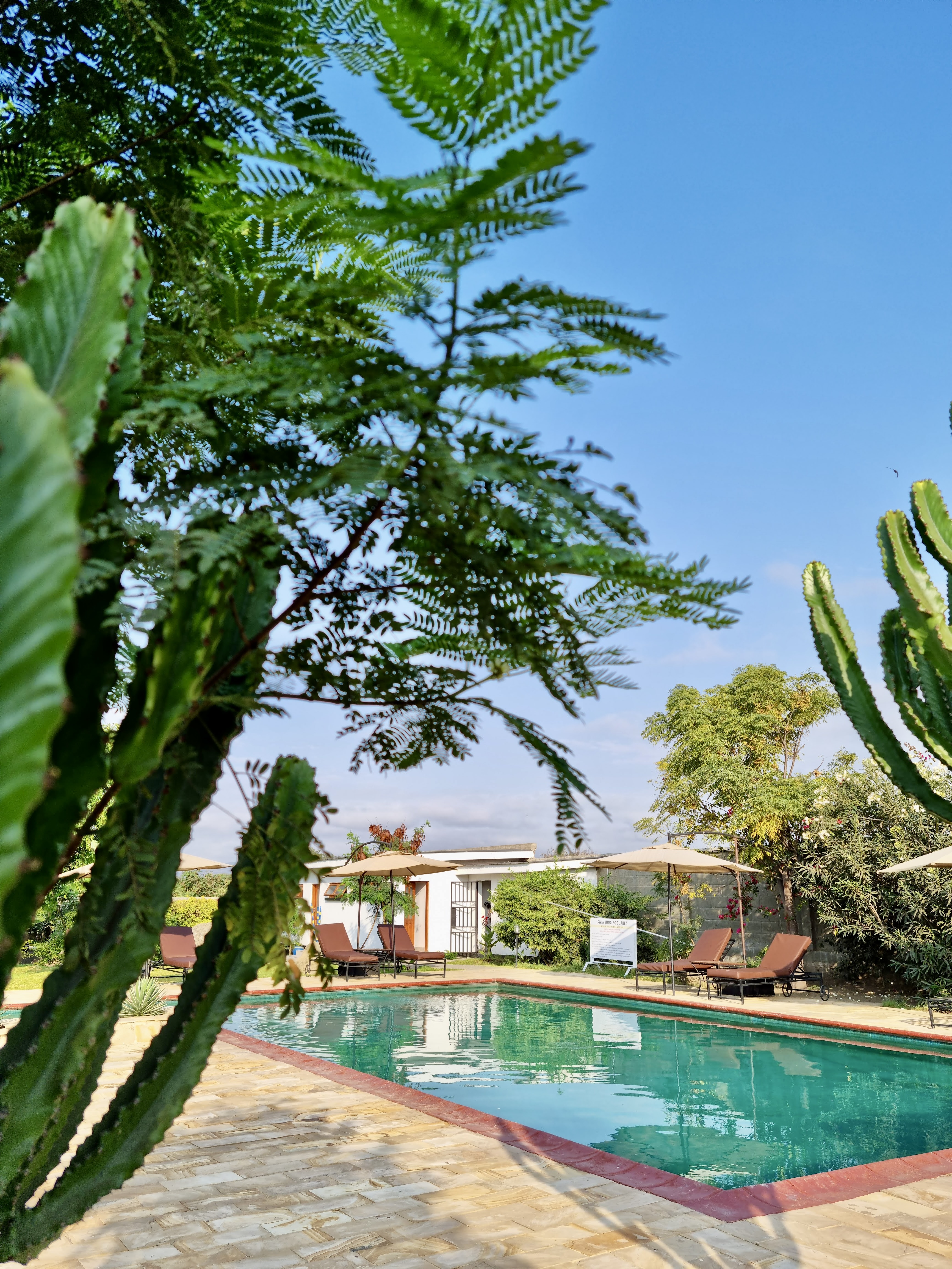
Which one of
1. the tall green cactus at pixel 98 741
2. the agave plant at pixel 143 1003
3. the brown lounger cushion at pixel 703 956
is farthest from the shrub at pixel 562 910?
the tall green cactus at pixel 98 741

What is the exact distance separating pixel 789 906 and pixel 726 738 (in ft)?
17.4

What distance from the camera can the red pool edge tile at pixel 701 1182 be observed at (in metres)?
5.83

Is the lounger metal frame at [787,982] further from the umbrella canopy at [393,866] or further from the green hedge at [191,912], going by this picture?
the green hedge at [191,912]

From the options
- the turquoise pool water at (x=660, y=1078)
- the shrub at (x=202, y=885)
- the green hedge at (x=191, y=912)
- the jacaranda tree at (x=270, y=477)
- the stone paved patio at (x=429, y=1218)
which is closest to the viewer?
the jacaranda tree at (x=270, y=477)

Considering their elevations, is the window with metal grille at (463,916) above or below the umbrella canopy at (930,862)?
below

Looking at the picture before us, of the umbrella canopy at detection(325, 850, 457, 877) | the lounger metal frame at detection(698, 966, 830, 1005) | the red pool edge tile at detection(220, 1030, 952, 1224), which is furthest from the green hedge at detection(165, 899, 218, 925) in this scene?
the red pool edge tile at detection(220, 1030, 952, 1224)

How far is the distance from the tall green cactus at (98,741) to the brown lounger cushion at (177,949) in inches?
645

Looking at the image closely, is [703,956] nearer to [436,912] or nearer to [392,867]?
[392,867]

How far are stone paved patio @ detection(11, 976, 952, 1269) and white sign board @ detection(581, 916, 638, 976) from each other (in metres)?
13.7

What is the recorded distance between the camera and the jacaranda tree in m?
1.09

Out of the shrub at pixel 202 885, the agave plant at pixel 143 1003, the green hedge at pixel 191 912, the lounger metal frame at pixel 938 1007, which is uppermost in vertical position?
the shrub at pixel 202 885

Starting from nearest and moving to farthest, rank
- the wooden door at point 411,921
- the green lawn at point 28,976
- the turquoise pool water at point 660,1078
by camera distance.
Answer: the turquoise pool water at point 660,1078 < the green lawn at point 28,976 < the wooden door at point 411,921

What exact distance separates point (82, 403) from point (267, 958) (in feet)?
3.47

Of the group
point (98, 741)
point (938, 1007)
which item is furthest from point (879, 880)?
point (98, 741)
